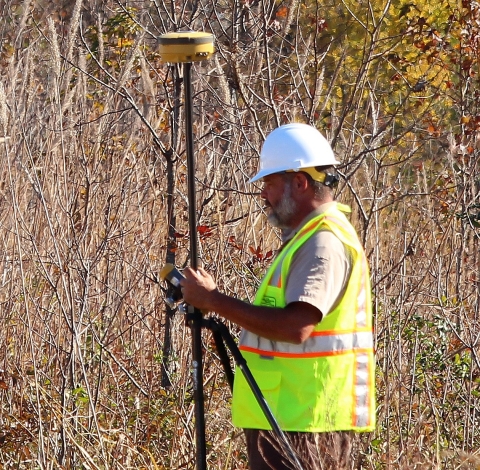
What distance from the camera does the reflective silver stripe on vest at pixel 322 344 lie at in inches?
116

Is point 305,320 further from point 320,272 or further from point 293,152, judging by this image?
point 293,152

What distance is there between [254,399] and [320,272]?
497mm

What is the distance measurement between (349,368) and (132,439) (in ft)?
5.10

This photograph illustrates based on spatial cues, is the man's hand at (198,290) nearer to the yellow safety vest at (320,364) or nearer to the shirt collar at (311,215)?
the yellow safety vest at (320,364)

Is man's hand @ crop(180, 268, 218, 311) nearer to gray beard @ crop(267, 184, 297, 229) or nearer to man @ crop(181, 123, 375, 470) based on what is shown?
man @ crop(181, 123, 375, 470)

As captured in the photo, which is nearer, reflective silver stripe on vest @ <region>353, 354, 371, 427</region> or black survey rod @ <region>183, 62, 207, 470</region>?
black survey rod @ <region>183, 62, 207, 470</region>

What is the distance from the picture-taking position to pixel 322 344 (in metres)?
2.94

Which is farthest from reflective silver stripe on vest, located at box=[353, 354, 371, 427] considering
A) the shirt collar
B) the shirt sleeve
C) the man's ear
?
the man's ear

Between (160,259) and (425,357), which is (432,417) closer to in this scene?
(425,357)

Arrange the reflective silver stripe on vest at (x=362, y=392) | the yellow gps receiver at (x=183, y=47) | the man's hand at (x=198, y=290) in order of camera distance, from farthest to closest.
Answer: the reflective silver stripe on vest at (x=362, y=392)
the man's hand at (x=198, y=290)
the yellow gps receiver at (x=183, y=47)

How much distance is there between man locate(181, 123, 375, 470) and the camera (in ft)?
9.36

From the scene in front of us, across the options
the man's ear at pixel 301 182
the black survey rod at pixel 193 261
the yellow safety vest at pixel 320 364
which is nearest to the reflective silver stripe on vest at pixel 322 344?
the yellow safety vest at pixel 320 364

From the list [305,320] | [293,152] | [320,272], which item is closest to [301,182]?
[293,152]

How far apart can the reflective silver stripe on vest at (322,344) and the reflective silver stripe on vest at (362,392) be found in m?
0.05
